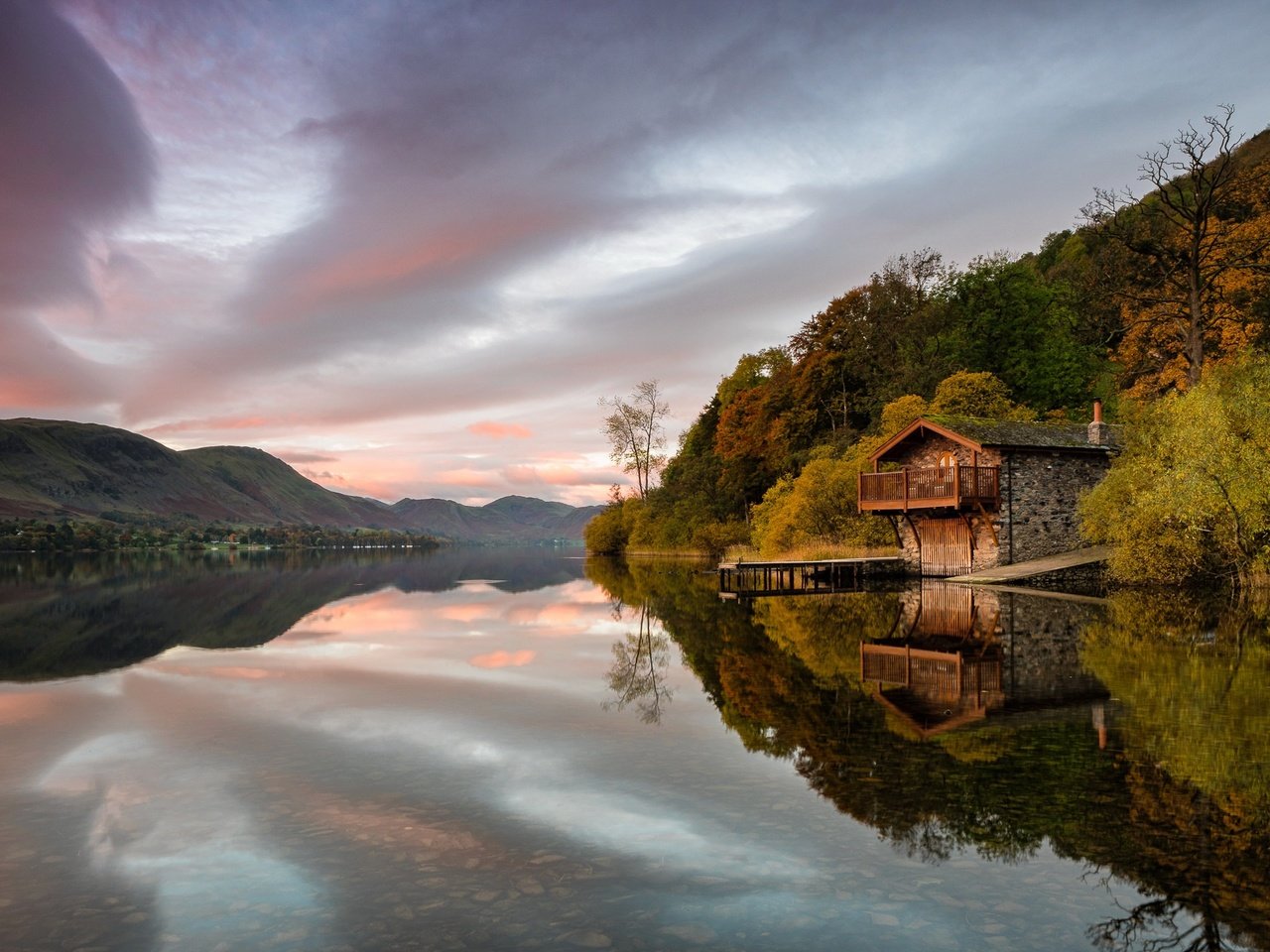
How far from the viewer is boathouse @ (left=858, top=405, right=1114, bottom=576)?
3625 centimetres

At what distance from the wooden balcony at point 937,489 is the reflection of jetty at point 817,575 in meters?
3.23

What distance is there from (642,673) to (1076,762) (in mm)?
8992

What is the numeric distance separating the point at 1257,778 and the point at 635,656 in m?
12.5

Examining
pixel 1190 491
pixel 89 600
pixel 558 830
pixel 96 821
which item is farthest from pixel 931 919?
pixel 89 600

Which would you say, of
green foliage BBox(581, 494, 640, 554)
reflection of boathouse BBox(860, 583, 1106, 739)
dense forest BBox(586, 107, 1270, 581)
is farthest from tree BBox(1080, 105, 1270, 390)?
green foliage BBox(581, 494, 640, 554)

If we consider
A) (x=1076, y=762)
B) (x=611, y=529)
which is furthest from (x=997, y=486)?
(x=611, y=529)

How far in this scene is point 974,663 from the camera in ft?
52.3

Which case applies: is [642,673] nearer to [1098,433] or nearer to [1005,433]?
[1005,433]

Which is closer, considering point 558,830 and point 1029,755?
point 558,830

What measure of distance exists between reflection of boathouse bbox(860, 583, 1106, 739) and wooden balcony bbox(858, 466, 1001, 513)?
9.84 meters

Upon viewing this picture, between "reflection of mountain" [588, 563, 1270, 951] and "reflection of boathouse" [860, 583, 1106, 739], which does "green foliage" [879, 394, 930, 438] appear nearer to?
"reflection of boathouse" [860, 583, 1106, 739]

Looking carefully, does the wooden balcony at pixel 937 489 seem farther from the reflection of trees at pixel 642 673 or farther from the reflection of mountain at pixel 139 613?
the reflection of mountain at pixel 139 613

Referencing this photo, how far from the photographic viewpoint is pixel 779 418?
66.4m

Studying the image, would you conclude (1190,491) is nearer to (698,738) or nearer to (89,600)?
(698,738)
